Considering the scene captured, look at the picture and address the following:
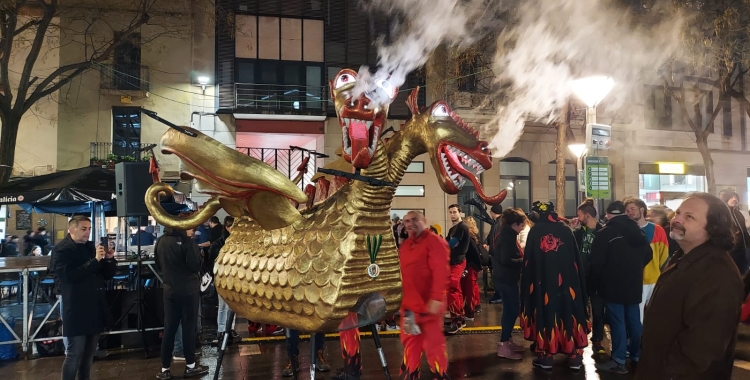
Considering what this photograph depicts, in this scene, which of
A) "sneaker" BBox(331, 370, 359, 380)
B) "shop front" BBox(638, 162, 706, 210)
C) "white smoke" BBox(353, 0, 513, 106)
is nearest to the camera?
"white smoke" BBox(353, 0, 513, 106)

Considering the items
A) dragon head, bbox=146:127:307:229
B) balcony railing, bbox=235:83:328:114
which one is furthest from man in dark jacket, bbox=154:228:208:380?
balcony railing, bbox=235:83:328:114

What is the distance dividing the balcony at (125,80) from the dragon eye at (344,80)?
47.7ft

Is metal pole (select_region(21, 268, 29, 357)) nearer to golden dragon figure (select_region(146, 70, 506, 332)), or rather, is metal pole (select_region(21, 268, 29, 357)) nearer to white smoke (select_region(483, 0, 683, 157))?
golden dragon figure (select_region(146, 70, 506, 332))

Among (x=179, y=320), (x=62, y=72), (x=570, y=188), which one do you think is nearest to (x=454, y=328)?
(x=179, y=320)

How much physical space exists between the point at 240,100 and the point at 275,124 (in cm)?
142

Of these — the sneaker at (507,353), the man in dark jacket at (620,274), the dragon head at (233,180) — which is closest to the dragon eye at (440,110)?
the dragon head at (233,180)

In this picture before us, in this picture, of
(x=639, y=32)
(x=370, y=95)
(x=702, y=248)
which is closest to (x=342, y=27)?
(x=639, y=32)

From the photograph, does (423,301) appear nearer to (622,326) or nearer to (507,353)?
(507,353)

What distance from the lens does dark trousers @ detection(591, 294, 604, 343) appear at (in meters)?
6.01

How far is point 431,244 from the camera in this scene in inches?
152

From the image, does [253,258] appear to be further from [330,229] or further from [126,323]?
[126,323]

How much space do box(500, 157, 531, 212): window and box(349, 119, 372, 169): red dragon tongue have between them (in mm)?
15346

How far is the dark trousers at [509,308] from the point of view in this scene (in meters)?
5.93

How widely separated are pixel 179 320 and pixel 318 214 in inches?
128
